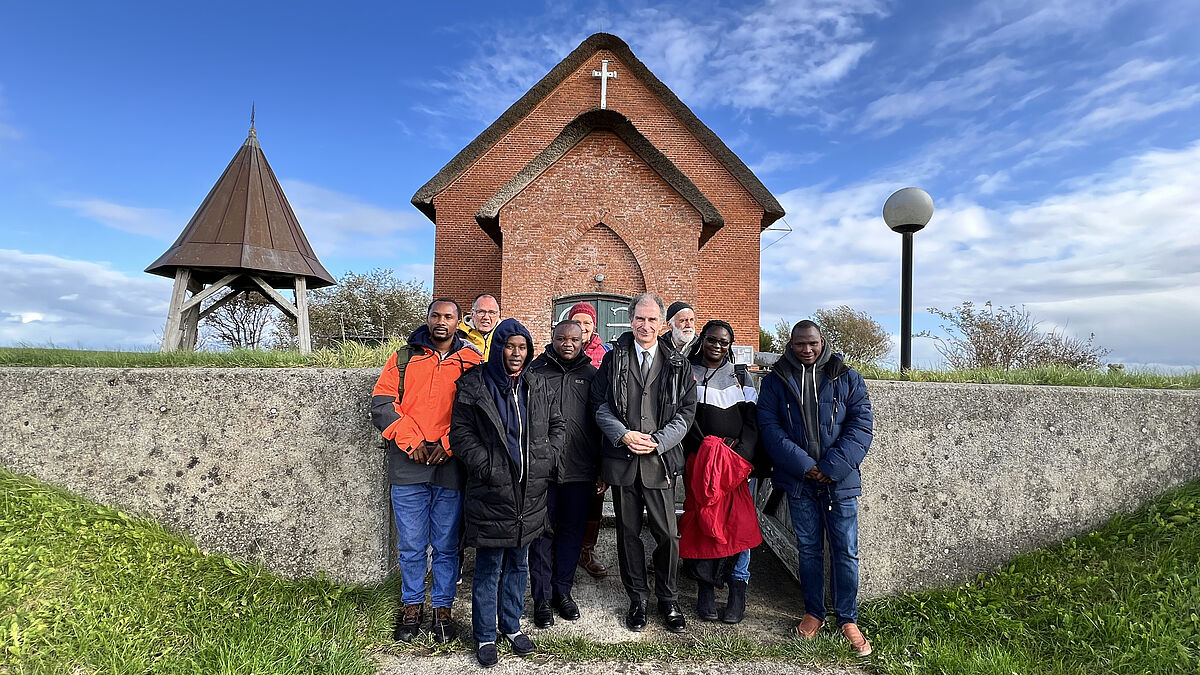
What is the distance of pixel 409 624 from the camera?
358 cm

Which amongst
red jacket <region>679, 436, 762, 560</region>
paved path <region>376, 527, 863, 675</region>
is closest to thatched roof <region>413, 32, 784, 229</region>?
paved path <region>376, 527, 863, 675</region>

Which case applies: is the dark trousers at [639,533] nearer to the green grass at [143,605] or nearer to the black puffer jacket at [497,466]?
the black puffer jacket at [497,466]

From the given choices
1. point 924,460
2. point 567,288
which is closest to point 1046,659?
point 924,460

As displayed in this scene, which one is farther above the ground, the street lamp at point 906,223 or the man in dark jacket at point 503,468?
the street lamp at point 906,223

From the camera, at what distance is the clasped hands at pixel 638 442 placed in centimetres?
354

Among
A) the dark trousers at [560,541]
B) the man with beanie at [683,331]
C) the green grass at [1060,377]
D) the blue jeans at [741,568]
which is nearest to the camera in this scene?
the dark trousers at [560,541]

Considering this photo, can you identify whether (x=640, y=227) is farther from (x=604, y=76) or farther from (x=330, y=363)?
(x=330, y=363)

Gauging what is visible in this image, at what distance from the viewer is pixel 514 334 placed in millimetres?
3426

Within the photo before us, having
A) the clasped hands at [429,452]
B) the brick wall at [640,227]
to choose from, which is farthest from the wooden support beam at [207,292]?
the clasped hands at [429,452]

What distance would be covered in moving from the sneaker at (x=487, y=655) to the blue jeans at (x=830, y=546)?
192cm

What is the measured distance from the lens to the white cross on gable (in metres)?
15.4

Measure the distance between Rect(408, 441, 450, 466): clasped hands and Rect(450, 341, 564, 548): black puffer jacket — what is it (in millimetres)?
195

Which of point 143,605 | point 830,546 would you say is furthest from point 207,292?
point 830,546

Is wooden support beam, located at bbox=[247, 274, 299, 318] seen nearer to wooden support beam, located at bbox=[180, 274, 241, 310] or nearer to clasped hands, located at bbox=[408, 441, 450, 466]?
wooden support beam, located at bbox=[180, 274, 241, 310]
